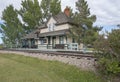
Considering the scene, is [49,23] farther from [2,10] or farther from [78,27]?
[2,10]

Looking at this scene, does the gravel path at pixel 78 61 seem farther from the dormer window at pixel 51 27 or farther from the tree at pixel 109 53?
the dormer window at pixel 51 27

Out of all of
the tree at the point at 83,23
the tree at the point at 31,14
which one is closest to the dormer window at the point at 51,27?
the tree at the point at 83,23

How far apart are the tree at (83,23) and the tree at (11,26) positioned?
21.8 metres

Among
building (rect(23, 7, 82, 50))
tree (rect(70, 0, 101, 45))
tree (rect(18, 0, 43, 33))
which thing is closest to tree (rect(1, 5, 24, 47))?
tree (rect(18, 0, 43, 33))

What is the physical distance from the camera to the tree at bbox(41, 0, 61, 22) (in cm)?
4858

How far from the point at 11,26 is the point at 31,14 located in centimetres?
709

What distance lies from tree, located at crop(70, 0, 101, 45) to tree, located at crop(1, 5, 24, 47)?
21.8 m

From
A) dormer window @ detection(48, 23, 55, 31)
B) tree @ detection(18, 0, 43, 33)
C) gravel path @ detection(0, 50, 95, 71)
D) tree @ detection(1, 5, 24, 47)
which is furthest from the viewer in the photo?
tree @ detection(1, 5, 24, 47)

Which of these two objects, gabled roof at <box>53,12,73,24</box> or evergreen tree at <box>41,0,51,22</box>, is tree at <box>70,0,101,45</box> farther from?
evergreen tree at <box>41,0,51,22</box>

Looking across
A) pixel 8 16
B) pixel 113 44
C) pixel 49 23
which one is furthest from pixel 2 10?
pixel 113 44

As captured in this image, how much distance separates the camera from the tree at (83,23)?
28.8 meters

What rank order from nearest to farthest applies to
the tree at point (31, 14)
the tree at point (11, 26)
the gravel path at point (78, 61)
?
the gravel path at point (78, 61)
the tree at point (31, 14)
the tree at point (11, 26)

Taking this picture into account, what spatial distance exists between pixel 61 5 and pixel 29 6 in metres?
9.31

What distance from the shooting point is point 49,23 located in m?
32.1
